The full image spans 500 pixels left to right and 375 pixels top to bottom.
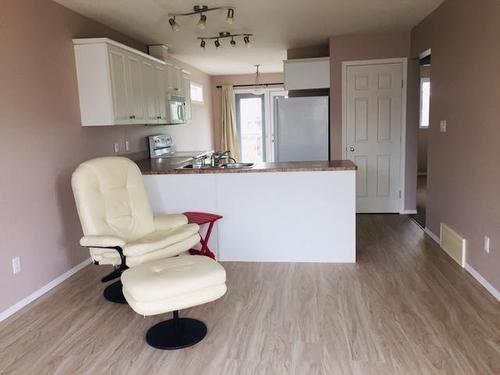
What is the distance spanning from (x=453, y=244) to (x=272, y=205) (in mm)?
1652

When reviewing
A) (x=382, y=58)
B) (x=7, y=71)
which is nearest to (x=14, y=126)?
(x=7, y=71)

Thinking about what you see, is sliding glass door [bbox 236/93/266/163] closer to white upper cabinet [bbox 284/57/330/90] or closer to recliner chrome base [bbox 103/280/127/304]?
white upper cabinet [bbox 284/57/330/90]

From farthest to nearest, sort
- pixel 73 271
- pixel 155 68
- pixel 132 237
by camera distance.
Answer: pixel 155 68
pixel 73 271
pixel 132 237

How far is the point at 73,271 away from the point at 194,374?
2075 millimetres

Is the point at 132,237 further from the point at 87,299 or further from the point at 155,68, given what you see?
the point at 155,68

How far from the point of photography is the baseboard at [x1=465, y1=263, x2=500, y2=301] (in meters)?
2.93

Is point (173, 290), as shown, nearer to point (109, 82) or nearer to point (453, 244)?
point (109, 82)

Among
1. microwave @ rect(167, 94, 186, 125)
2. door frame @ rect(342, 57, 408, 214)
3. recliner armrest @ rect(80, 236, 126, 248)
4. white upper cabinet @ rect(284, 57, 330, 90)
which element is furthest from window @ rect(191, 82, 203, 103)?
recliner armrest @ rect(80, 236, 126, 248)

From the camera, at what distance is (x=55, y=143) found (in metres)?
3.53

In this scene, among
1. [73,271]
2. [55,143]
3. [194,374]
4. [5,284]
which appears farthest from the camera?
[73,271]

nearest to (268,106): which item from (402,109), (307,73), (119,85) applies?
(307,73)

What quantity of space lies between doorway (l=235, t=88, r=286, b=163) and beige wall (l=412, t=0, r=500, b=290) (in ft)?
15.4

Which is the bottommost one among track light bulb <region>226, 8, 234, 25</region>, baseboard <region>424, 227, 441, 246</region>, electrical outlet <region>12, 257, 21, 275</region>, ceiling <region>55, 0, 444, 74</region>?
baseboard <region>424, 227, 441, 246</region>

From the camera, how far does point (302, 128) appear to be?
560 centimetres
